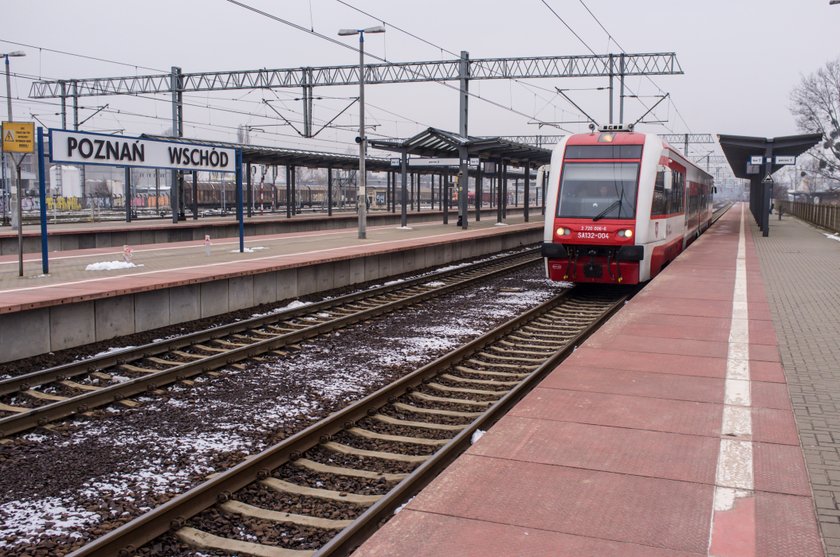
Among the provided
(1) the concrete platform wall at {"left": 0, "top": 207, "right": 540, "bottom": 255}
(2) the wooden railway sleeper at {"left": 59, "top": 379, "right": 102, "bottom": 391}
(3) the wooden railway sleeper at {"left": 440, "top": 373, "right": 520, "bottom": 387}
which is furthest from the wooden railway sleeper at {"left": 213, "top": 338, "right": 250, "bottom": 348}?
(1) the concrete platform wall at {"left": 0, "top": 207, "right": 540, "bottom": 255}

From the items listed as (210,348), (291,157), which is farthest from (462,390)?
(291,157)

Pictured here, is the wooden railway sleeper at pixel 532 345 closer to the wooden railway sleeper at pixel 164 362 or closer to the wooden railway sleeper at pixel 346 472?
the wooden railway sleeper at pixel 164 362

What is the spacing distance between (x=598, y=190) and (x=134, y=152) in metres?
8.63

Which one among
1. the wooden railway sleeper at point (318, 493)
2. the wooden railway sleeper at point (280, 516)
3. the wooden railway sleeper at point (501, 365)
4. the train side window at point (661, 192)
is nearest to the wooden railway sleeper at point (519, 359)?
the wooden railway sleeper at point (501, 365)

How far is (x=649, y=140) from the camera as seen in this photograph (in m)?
13.0

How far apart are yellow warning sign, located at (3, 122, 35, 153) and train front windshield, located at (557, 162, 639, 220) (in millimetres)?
8682

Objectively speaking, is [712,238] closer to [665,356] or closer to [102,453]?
[665,356]

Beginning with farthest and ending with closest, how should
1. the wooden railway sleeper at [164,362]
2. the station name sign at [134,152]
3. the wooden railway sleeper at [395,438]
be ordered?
the station name sign at [134,152], the wooden railway sleeper at [164,362], the wooden railway sleeper at [395,438]

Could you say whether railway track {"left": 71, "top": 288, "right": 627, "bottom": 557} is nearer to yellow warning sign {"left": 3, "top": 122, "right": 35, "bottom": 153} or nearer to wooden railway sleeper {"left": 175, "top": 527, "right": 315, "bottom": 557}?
wooden railway sleeper {"left": 175, "top": 527, "right": 315, "bottom": 557}

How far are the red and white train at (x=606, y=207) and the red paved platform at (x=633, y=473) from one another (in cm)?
508

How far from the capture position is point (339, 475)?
5.14 metres

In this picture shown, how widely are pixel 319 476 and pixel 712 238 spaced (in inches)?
976

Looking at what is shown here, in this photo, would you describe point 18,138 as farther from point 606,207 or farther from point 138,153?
point 606,207

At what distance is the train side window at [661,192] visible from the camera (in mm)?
13000
